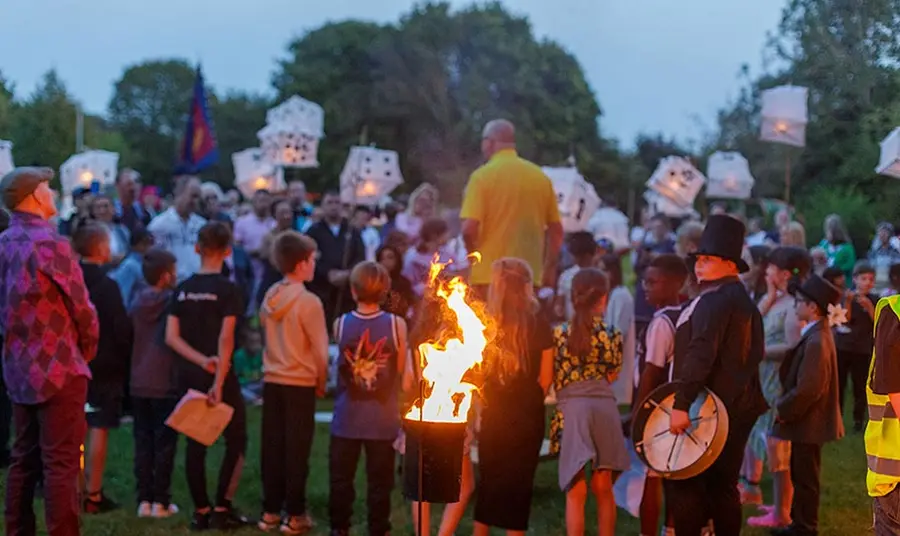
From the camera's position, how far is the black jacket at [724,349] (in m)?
5.23

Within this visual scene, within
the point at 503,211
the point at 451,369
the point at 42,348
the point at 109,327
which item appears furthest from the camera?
the point at 503,211

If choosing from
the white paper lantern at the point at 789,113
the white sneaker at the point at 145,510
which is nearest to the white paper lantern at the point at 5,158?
the white sneaker at the point at 145,510

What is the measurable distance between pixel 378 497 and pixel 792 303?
10.4 ft

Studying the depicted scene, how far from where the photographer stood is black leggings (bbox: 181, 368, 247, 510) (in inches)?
259

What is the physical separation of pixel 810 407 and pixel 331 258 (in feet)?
20.1

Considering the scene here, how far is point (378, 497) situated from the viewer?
6199 millimetres

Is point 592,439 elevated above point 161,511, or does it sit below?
above

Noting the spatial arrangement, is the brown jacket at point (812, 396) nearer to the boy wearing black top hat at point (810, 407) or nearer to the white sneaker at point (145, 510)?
the boy wearing black top hat at point (810, 407)

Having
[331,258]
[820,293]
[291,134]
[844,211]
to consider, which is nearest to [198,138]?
[291,134]

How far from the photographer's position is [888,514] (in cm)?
383

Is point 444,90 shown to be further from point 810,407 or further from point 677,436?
point 677,436

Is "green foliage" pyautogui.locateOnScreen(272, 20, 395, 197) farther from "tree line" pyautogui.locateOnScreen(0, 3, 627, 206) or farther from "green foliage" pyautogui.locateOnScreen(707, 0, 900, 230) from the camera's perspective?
"green foliage" pyautogui.locateOnScreen(707, 0, 900, 230)

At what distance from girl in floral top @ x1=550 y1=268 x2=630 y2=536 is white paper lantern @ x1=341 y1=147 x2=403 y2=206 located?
785cm

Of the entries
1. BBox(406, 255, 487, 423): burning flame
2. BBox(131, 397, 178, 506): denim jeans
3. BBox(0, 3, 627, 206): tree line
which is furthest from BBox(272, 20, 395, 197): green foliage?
BBox(406, 255, 487, 423): burning flame
